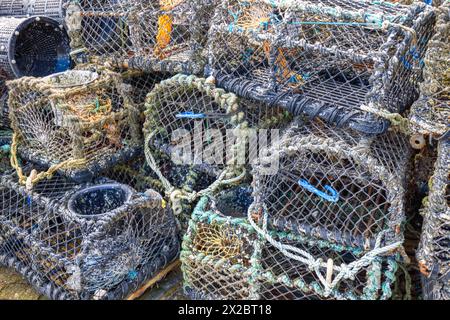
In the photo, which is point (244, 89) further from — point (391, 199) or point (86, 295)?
point (86, 295)

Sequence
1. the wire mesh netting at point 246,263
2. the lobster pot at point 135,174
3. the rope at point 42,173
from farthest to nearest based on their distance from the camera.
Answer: the lobster pot at point 135,174, the rope at point 42,173, the wire mesh netting at point 246,263

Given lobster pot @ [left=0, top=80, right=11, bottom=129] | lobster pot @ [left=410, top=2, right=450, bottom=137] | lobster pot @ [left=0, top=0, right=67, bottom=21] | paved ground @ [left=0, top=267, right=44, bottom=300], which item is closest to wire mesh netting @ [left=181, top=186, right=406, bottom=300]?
lobster pot @ [left=410, top=2, right=450, bottom=137]

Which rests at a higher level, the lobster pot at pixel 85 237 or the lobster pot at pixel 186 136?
the lobster pot at pixel 186 136

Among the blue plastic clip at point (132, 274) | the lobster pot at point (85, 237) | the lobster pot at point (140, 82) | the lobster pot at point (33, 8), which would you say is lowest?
the blue plastic clip at point (132, 274)

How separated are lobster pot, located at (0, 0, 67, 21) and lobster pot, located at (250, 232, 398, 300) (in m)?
2.43

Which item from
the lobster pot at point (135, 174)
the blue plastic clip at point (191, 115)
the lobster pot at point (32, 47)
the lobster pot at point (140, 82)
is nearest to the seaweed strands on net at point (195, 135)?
the blue plastic clip at point (191, 115)

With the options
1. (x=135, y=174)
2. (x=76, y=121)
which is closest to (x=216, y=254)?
(x=135, y=174)

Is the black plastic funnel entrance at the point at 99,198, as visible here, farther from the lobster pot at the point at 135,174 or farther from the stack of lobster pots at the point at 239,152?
the lobster pot at the point at 135,174

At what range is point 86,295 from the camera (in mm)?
2426

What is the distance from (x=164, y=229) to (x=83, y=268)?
0.52 meters

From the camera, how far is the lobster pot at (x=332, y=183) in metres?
2.02

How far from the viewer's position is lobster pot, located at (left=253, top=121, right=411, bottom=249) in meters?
2.02

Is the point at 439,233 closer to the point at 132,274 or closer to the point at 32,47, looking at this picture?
the point at 132,274

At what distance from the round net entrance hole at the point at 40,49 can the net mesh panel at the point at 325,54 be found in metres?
1.41
